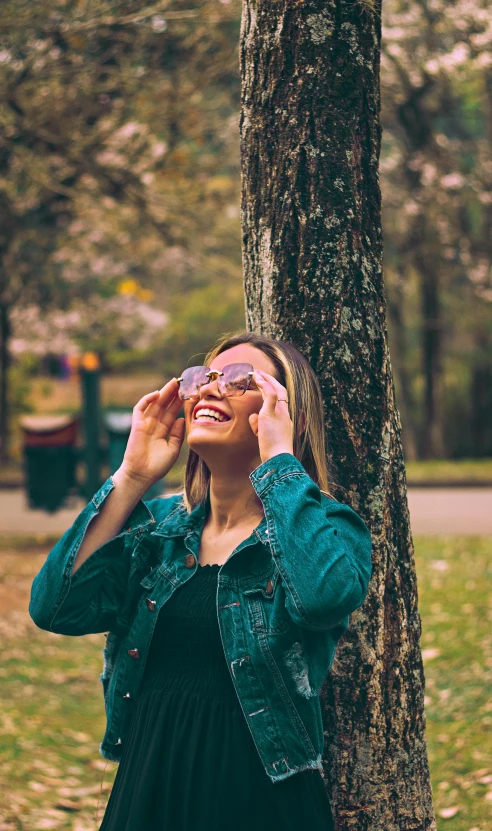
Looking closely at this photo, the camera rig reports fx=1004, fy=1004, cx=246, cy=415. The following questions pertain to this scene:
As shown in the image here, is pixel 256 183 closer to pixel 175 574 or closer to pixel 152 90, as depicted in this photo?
pixel 175 574

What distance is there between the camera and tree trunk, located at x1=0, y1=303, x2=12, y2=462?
21891 millimetres

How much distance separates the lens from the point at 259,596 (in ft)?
7.79

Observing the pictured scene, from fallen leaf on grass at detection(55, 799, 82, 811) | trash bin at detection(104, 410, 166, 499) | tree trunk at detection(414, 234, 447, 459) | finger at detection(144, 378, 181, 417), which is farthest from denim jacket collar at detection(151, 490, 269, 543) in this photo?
tree trunk at detection(414, 234, 447, 459)

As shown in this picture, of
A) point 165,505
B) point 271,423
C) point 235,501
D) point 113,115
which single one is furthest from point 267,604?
point 113,115

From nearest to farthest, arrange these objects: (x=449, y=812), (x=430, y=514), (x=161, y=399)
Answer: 1. (x=161, y=399)
2. (x=449, y=812)
3. (x=430, y=514)

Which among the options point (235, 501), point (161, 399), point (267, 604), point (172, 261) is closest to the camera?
point (267, 604)

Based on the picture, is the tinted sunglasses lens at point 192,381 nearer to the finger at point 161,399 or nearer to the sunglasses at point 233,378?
the sunglasses at point 233,378

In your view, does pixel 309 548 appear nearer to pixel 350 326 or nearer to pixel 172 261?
pixel 350 326

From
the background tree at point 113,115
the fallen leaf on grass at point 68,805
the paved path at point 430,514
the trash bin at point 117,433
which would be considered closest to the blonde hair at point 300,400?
the fallen leaf on grass at point 68,805

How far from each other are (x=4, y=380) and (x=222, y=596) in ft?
68.6

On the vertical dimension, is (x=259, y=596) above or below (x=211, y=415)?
below

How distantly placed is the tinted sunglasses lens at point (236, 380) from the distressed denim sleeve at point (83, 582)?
1.37ft

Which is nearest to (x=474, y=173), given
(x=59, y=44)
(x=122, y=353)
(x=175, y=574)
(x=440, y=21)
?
(x=440, y=21)

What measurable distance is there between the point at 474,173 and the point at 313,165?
16.9 metres
